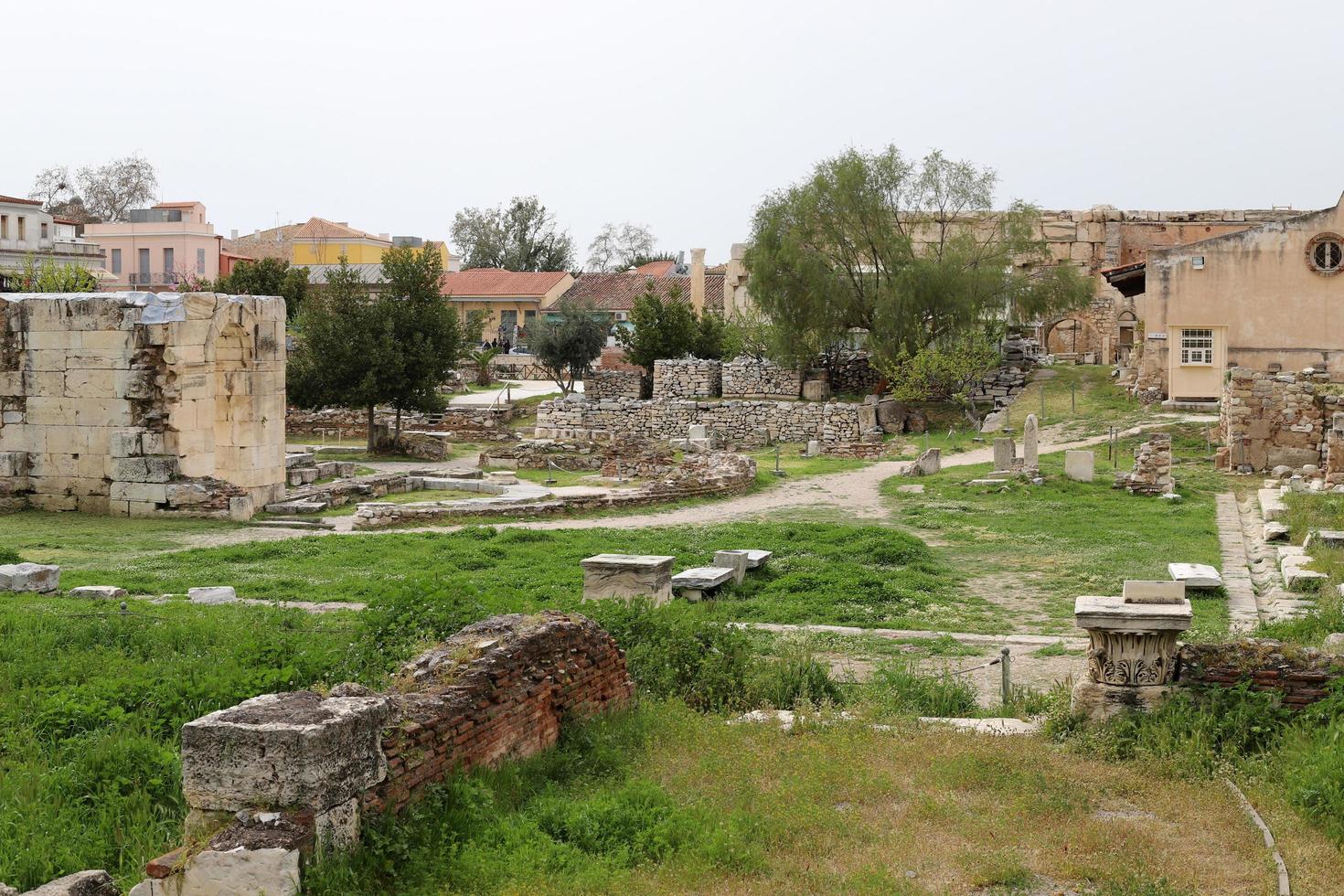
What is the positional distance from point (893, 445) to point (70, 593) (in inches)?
898

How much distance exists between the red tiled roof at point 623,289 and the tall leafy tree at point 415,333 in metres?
31.0

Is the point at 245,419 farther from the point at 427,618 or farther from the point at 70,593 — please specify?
the point at 427,618

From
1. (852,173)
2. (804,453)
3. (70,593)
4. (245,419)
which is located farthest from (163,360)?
(852,173)

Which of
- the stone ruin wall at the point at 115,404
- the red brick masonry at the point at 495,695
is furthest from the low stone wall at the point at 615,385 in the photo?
the red brick masonry at the point at 495,695

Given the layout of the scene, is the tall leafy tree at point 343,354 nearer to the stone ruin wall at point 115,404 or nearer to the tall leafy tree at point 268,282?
the stone ruin wall at point 115,404

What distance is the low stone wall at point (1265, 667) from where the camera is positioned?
842 cm

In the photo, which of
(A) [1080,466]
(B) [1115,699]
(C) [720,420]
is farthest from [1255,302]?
(B) [1115,699]

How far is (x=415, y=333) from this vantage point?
3266 cm

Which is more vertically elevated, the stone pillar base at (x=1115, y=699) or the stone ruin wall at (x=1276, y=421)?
the stone ruin wall at (x=1276, y=421)

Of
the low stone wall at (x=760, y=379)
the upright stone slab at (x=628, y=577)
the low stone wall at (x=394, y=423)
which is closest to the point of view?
the upright stone slab at (x=628, y=577)

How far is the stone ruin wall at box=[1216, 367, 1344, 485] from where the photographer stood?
24.5 meters

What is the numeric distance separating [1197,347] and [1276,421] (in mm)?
7726

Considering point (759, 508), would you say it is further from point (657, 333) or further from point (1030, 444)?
point (657, 333)

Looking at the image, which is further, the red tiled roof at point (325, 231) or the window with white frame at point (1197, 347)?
the red tiled roof at point (325, 231)
